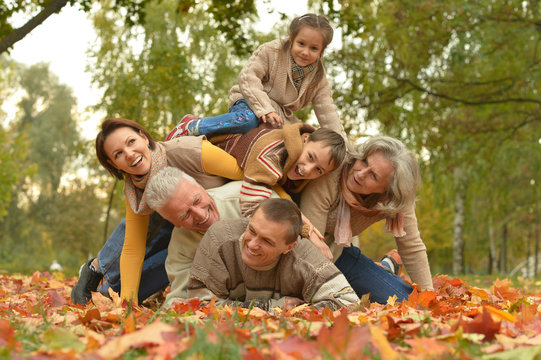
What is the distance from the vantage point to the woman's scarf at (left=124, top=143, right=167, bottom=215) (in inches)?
146

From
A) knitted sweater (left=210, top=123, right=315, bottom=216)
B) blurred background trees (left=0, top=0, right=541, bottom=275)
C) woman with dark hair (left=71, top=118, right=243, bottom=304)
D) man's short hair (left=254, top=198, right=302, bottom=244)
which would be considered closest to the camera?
man's short hair (left=254, top=198, right=302, bottom=244)

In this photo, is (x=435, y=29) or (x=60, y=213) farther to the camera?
(x=60, y=213)

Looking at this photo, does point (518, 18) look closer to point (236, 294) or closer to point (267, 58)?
point (267, 58)

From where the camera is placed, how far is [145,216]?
3.98m

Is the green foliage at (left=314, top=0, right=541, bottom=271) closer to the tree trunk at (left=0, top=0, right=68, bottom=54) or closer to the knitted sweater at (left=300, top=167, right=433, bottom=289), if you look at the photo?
the tree trunk at (left=0, top=0, right=68, bottom=54)

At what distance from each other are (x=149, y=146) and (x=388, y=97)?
787cm

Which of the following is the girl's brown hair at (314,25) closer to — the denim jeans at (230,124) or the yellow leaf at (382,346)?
the denim jeans at (230,124)

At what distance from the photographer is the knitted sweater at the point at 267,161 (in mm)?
3547

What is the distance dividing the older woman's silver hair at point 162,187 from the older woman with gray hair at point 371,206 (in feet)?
3.01

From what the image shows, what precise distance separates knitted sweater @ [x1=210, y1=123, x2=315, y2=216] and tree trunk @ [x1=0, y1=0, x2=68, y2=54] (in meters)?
3.06

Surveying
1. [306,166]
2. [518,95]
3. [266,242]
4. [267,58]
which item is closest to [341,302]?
[266,242]

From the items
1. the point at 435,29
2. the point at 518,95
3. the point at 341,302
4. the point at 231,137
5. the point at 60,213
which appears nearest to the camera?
the point at 341,302

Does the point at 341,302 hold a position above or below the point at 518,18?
below

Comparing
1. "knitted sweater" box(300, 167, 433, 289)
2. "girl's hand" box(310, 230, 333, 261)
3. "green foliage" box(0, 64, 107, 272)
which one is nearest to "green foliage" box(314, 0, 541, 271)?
"knitted sweater" box(300, 167, 433, 289)
